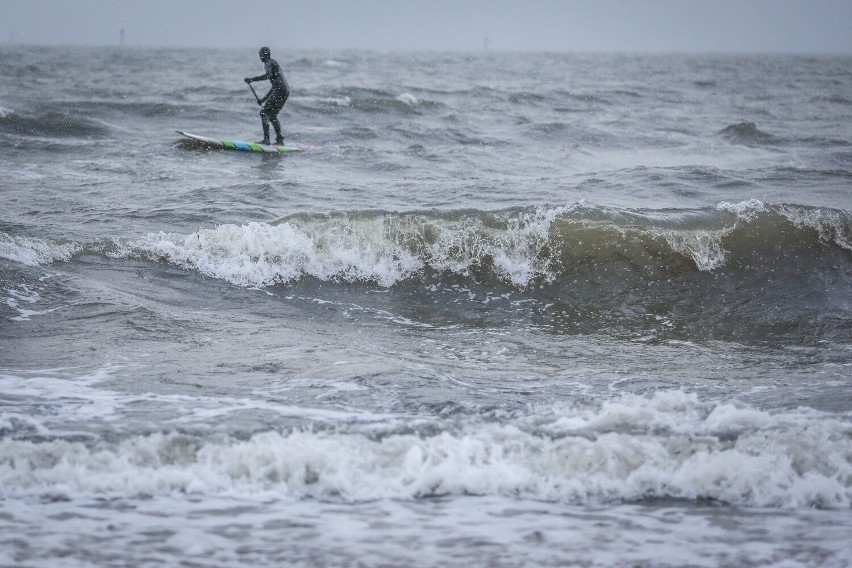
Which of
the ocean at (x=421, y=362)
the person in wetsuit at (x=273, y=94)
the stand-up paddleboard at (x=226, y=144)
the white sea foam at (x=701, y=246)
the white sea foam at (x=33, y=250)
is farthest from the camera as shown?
the person in wetsuit at (x=273, y=94)

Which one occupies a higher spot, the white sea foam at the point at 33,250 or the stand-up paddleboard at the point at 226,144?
the stand-up paddleboard at the point at 226,144

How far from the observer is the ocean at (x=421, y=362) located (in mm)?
3430

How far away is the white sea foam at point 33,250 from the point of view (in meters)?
7.43

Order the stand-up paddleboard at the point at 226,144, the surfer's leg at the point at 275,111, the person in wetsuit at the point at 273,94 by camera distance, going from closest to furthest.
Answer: the stand-up paddleboard at the point at 226,144, the person in wetsuit at the point at 273,94, the surfer's leg at the point at 275,111

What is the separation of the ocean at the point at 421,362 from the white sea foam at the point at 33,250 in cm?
4

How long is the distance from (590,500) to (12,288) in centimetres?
502

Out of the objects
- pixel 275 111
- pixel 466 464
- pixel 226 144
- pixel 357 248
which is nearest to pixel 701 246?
pixel 357 248

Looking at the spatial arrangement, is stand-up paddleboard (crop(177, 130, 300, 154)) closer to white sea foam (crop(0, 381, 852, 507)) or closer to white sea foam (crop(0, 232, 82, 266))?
white sea foam (crop(0, 232, 82, 266))

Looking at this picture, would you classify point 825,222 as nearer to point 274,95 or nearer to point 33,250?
point 33,250

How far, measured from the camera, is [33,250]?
7.64 metres

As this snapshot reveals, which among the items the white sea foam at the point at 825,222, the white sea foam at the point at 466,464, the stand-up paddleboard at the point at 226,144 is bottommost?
the white sea foam at the point at 466,464

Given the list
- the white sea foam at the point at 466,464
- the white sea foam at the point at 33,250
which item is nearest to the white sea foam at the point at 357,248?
the white sea foam at the point at 33,250

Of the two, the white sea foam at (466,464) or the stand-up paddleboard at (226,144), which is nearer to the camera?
the white sea foam at (466,464)

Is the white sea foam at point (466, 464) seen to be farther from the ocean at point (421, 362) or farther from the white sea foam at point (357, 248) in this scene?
the white sea foam at point (357, 248)
